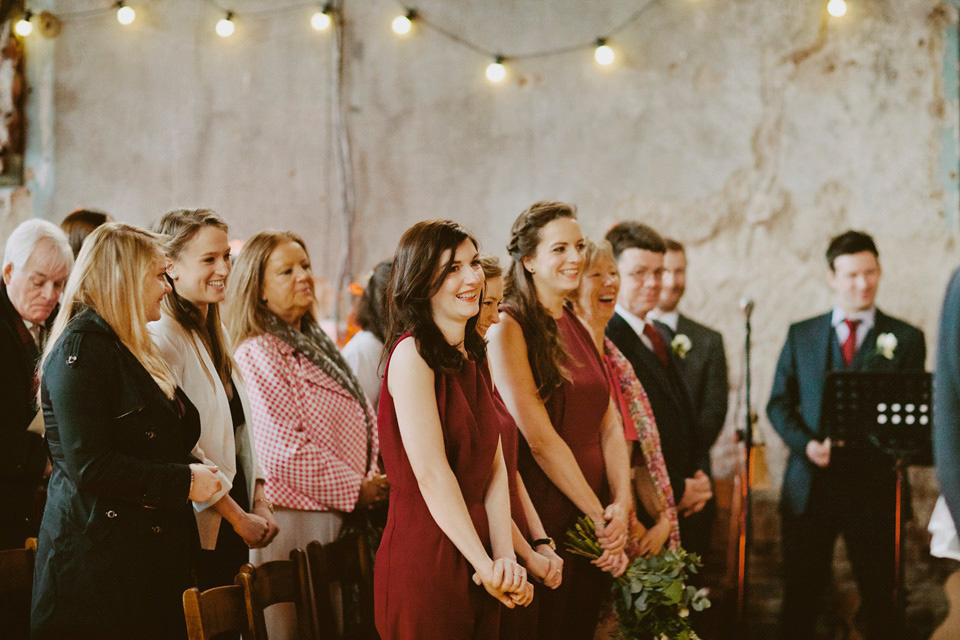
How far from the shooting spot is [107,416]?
2506 millimetres

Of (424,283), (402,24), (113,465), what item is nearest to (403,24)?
(402,24)

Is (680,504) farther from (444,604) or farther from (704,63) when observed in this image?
(704,63)

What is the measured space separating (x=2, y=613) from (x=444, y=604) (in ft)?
4.90

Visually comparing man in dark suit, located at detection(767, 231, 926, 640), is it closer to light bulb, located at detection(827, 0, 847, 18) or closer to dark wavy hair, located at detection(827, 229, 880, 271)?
dark wavy hair, located at detection(827, 229, 880, 271)

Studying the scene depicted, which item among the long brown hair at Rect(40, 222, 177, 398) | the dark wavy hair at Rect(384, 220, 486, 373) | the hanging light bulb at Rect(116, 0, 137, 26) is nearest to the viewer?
the dark wavy hair at Rect(384, 220, 486, 373)

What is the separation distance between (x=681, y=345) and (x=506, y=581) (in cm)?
268

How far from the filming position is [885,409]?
13.1ft

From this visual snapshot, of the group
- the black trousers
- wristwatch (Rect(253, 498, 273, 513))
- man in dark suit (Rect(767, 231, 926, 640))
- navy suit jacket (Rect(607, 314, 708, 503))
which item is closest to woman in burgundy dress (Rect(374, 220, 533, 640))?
wristwatch (Rect(253, 498, 273, 513))

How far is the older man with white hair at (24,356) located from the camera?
3145 mm

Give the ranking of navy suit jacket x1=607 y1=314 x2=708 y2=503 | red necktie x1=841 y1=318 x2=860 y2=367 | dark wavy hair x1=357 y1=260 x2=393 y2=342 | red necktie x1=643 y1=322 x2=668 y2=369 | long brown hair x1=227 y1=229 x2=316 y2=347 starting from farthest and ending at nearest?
red necktie x1=841 y1=318 x2=860 y2=367 < red necktie x1=643 y1=322 x2=668 y2=369 < navy suit jacket x1=607 y1=314 x2=708 y2=503 < dark wavy hair x1=357 y1=260 x2=393 y2=342 < long brown hair x1=227 y1=229 x2=316 y2=347

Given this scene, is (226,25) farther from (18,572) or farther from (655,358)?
(18,572)

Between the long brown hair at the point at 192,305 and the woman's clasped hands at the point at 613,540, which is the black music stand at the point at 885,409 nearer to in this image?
the woman's clasped hands at the point at 613,540

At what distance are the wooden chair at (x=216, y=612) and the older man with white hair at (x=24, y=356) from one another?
3.35ft

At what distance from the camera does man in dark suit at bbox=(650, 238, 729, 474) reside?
4754 millimetres
